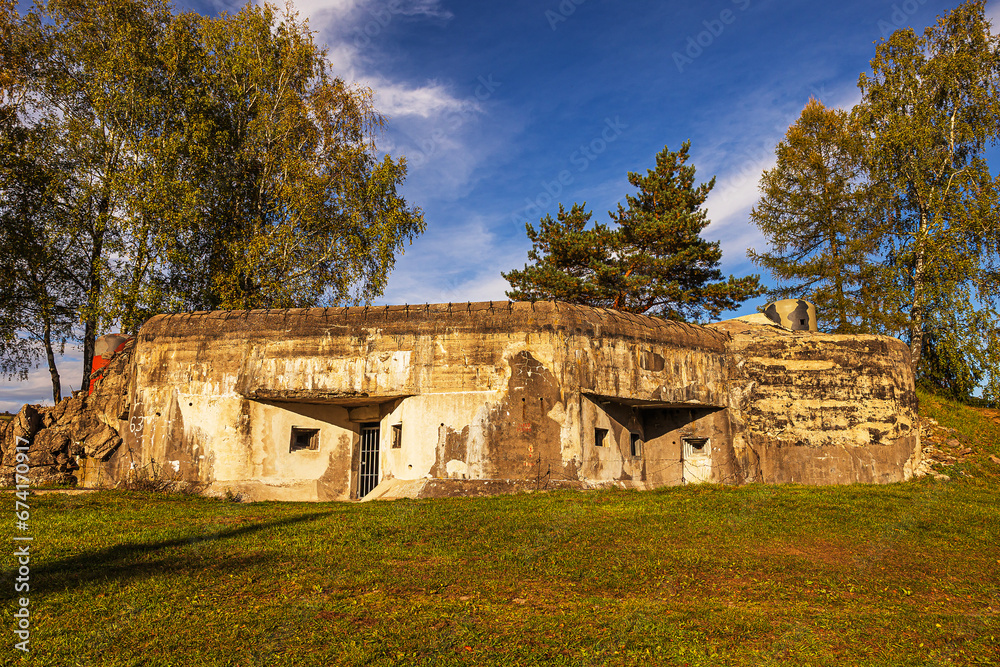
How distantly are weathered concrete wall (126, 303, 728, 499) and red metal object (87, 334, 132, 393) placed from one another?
6.37 feet

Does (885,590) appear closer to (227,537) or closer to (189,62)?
(227,537)

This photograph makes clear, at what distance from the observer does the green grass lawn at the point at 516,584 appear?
17.2 ft

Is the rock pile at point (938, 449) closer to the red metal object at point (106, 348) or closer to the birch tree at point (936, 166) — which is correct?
the birch tree at point (936, 166)

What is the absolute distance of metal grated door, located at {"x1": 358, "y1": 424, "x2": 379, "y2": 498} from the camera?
574 inches

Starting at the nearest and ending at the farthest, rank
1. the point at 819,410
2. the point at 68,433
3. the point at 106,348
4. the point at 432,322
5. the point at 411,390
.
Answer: the point at 411,390 → the point at 432,322 → the point at 68,433 → the point at 819,410 → the point at 106,348

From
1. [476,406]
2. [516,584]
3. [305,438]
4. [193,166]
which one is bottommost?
[516,584]

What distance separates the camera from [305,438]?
569 inches

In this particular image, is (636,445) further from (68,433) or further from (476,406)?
(68,433)

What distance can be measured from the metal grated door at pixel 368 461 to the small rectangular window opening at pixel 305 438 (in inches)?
40.7

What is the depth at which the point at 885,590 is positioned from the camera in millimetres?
7031

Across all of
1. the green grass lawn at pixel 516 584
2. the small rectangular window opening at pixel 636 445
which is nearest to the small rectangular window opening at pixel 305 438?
the green grass lawn at pixel 516 584

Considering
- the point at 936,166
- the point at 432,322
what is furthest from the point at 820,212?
the point at 432,322

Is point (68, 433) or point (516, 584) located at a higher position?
point (68, 433)

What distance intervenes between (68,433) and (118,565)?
8.90 meters
